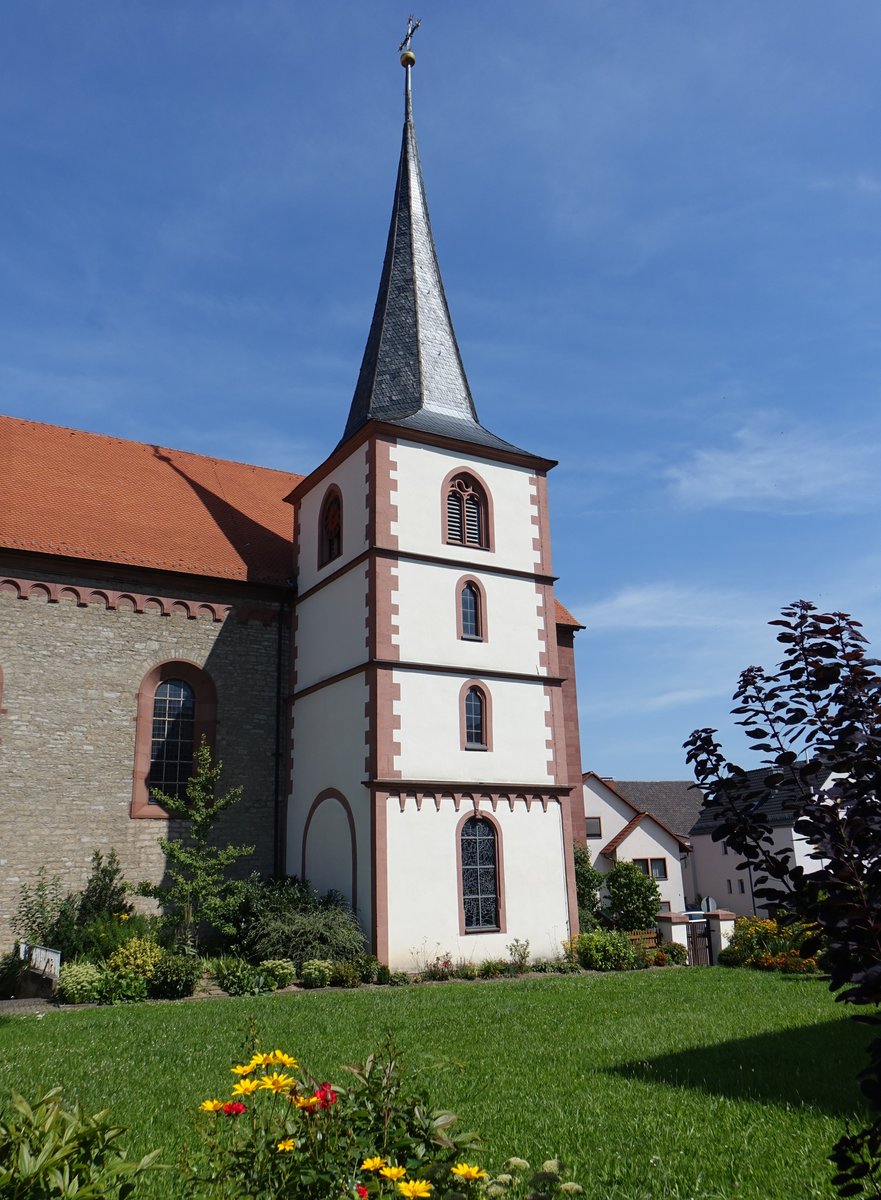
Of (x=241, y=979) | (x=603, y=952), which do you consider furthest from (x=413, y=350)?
(x=241, y=979)

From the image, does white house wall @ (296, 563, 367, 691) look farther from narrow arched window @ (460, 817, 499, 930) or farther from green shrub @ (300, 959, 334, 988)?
green shrub @ (300, 959, 334, 988)

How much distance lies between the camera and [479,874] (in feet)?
57.8

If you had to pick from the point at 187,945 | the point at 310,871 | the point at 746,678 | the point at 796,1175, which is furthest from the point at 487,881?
the point at 746,678

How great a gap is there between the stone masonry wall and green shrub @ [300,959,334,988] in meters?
4.60

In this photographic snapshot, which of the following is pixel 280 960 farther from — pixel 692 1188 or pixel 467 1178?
pixel 467 1178

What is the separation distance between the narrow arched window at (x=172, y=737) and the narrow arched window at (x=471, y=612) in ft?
20.4

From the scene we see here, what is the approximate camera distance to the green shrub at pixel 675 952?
1888 centimetres

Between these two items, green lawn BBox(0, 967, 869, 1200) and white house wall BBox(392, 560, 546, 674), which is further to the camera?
white house wall BBox(392, 560, 546, 674)

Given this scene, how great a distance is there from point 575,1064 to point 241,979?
7972mm

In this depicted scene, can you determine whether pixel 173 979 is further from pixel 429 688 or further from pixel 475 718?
pixel 475 718

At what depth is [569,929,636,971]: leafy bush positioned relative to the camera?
17.6m

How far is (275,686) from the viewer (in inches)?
826

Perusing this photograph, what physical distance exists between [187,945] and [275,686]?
20.9 ft

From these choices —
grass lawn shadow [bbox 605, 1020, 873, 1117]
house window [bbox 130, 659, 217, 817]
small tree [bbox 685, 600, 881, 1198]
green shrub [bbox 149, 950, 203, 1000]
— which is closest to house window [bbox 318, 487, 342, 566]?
house window [bbox 130, 659, 217, 817]
